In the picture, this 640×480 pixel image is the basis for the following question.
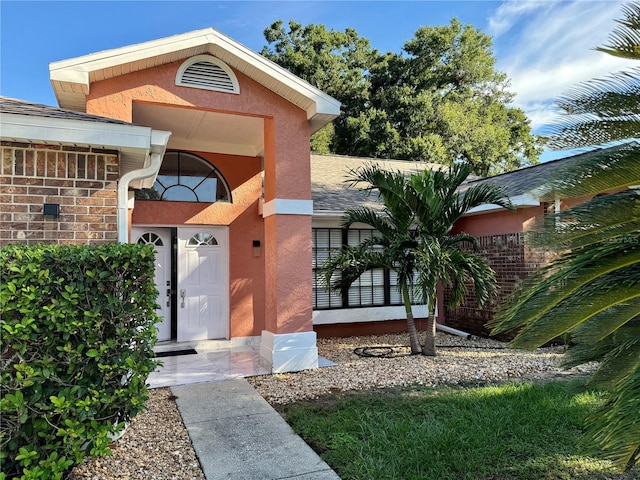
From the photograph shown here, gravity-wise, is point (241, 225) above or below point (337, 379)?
above

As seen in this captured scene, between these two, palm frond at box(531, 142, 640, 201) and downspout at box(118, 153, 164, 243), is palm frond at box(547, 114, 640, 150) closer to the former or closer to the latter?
palm frond at box(531, 142, 640, 201)

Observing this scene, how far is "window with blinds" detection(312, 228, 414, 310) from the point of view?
415 inches

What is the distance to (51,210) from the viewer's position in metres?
4.31

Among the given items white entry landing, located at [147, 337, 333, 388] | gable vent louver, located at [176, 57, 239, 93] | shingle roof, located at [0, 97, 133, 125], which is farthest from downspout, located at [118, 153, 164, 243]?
gable vent louver, located at [176, 57, 239, 93]

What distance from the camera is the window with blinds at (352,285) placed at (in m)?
10.5

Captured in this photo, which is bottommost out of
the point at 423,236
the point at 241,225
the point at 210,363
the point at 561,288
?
the point at 210,363

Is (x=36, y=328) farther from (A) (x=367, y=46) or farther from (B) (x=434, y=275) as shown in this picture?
(A) (x=367, y=46)

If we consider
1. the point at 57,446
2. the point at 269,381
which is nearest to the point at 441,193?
the point at 269,381

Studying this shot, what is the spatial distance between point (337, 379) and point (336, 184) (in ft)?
21.7

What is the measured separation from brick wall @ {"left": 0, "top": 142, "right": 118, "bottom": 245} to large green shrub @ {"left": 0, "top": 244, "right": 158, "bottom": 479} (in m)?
0.97

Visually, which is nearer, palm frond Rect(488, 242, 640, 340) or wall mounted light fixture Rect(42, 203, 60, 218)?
palm frond Rect(488, 242, 640, 340)

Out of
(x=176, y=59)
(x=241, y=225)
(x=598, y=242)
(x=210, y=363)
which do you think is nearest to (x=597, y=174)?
(x=598, y=242)

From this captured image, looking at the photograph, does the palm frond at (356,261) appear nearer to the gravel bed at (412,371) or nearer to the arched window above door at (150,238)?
the gravel bed at (412,371)

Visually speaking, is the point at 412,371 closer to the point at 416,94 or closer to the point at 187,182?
the point at 187,182
